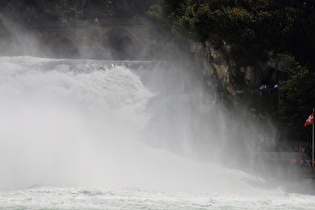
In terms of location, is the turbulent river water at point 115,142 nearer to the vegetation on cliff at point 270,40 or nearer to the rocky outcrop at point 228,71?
the rocky outcrop at point 228,71

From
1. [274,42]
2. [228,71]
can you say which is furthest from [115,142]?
[274,42]

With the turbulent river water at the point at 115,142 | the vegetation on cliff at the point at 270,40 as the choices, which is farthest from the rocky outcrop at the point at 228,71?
the turbulent river water at the point at 115,142

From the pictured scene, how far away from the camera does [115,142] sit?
35.2 metres

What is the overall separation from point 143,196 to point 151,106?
604 inches

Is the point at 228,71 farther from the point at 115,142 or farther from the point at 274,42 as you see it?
the point at 115,142

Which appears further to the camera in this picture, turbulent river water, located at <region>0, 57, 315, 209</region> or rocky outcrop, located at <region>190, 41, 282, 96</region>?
rocky outcrop, located at <region>190, 41, 282, 96</region>

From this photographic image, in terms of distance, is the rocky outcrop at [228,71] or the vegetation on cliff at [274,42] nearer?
the vegetation on cliff at [274,42]

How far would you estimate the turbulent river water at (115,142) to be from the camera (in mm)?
24719

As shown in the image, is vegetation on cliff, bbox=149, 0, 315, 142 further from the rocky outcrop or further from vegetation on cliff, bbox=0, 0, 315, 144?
the rocky outcrop

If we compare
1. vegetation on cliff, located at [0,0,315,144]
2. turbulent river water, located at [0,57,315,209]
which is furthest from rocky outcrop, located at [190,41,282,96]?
turbulent river water, located at [0,57,315,209]

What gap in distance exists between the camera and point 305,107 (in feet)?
104

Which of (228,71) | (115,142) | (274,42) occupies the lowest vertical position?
(115,142)

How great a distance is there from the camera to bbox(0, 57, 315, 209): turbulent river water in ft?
81.1

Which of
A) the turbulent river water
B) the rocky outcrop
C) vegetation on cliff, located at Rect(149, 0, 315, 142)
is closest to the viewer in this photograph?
the turbulent river water
